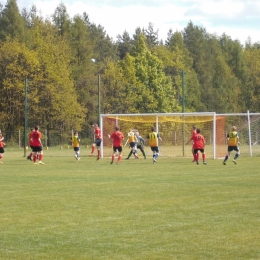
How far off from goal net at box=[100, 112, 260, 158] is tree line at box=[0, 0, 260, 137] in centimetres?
2492

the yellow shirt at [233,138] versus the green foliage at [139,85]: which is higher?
the green foliage at [139,85]

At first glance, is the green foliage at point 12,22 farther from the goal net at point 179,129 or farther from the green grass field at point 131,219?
the green grass field at point 131,219

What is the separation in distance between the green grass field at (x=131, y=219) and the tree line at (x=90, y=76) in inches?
1847

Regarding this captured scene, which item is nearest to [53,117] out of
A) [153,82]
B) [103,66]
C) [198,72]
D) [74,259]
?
[153,82]

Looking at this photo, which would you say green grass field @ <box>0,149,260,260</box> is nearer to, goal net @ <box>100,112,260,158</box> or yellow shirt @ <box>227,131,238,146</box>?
yellow shirt @ <box>227,131,238,146</box>

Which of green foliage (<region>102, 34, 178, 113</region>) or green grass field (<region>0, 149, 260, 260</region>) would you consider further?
green foliage (<region>102, 34, 178, 113</region>)

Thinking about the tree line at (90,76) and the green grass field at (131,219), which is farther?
the tree line at (90,76)

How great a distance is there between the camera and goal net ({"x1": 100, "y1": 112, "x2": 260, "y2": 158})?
38.9m

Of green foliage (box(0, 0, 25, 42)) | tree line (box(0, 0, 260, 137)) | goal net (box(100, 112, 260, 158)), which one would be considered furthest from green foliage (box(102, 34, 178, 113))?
goal net (box(100, 112, 260, 158))

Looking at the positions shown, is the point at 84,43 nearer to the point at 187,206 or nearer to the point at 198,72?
the point at 198,72

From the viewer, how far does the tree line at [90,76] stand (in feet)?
219

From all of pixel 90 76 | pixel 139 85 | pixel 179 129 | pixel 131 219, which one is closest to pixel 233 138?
pixel 179 129

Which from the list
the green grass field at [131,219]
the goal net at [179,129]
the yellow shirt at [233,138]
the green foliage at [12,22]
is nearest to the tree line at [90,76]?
the green foliage at [12,22]

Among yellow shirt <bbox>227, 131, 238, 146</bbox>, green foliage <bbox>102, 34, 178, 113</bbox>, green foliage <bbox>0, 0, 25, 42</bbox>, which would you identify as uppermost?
green foliage <bbox>0, 0, 25, 42</bbox>
